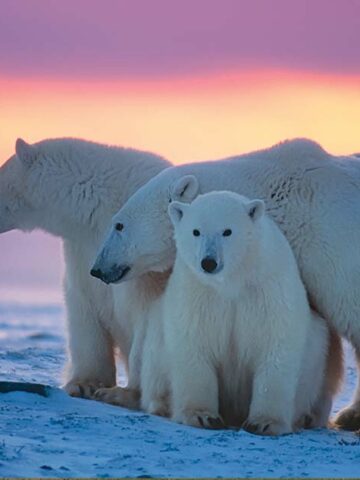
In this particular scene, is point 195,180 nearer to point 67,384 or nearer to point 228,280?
point 228,280

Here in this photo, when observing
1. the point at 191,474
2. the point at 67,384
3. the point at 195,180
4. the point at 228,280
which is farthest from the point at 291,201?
the point at 191,474

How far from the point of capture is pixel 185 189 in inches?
337

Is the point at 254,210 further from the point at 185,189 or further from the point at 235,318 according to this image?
the point at 185,189

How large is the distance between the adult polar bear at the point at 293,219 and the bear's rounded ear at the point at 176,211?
67cm

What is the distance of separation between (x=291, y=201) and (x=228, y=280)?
1.29 meters

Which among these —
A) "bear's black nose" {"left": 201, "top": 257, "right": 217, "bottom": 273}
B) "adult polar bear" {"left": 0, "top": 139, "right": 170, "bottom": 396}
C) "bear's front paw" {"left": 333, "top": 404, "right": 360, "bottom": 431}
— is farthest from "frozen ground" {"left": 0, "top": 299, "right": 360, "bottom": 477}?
"adult polar bear" {"left": 0, "top": 139, "right": 170, "bottom": 396}

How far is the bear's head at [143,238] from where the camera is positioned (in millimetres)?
8539

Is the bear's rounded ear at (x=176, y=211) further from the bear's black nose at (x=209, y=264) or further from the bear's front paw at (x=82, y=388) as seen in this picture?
the bear's front paw at (x=82, y=388)

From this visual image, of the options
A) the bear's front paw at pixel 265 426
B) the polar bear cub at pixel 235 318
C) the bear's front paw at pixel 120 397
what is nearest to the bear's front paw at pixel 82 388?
the bear's front paw at pixel 120 397

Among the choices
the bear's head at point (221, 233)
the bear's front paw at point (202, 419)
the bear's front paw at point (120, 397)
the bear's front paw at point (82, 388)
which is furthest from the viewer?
the bear's front paw at point (82, 388)

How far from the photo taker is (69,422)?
719 cm

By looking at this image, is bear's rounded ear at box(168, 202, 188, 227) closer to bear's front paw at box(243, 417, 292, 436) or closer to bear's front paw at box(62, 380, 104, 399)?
bear's front paw at box(243, 417, 292, 436)

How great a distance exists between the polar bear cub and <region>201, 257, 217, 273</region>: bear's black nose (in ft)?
0.36

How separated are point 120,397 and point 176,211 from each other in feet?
5.24
